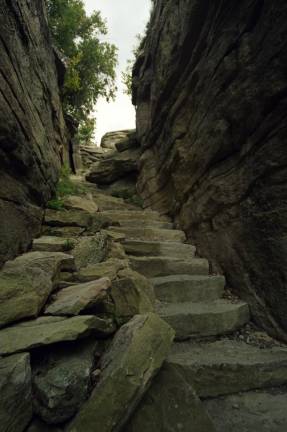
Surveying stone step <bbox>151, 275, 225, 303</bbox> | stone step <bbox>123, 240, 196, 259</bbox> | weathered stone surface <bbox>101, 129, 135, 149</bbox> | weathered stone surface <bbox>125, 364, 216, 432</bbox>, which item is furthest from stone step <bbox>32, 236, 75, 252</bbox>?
weathered stone surface <bbox>101, 129, 135, 149</bbox>

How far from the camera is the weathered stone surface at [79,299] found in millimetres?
2791

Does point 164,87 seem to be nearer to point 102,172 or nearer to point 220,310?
point 102,172

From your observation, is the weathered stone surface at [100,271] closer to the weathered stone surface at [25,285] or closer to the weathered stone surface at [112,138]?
the weathered stone surface at [25,285]

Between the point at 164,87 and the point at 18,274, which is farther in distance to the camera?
the point at 164,87

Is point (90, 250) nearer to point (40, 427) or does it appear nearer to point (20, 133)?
point (20, 133)

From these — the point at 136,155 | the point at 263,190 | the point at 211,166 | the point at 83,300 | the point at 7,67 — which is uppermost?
the point at 136,155

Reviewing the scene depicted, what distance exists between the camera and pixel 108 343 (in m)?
2.88

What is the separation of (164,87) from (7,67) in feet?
16.6

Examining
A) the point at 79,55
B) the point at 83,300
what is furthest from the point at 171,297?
the point at 79,55

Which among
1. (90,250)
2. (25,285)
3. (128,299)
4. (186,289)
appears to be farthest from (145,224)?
(25,285)

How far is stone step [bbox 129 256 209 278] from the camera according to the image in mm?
5043

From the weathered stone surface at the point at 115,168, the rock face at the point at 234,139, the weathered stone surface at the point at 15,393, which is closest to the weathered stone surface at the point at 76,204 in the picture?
the rock face at the point at 234,139

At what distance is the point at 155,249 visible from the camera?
18.9 feet

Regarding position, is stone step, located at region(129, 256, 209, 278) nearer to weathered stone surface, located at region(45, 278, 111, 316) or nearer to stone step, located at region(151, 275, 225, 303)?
stone step, located at region(151, 275, 225, 303)
